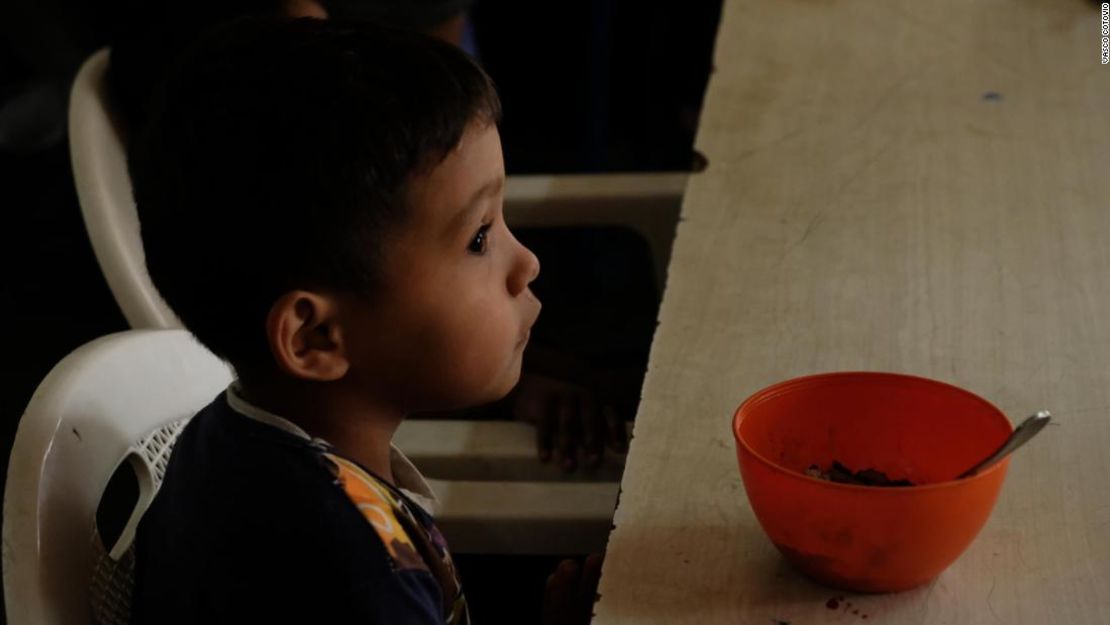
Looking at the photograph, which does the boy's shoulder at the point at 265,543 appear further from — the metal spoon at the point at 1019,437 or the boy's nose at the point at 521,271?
the metal spoon at the point at 1019,437

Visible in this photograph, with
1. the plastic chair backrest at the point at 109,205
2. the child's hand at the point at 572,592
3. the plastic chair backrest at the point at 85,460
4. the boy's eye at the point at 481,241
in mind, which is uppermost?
the boy's eye at the point at 481,241

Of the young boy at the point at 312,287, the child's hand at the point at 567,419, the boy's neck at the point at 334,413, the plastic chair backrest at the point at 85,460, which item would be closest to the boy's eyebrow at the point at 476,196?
the young boy at the point at 312,287

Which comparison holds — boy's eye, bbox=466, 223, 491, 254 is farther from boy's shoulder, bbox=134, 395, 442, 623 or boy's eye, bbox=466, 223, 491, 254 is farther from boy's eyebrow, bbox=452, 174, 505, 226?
boy's shoulder, bbox=134, 395, 442, 623

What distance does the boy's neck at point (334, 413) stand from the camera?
0.88 meters

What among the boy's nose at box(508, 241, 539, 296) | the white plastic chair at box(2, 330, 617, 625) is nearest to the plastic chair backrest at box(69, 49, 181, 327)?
the white plastic chair at box(2, 330, 617, 625)

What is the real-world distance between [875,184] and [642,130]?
2.38 meters

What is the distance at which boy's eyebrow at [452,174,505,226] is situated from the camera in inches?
33.6

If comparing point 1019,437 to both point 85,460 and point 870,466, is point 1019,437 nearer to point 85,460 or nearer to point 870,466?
point 870,466

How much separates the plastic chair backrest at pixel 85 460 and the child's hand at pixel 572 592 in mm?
304

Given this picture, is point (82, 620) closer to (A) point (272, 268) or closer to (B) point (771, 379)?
(A) point (272, 268)

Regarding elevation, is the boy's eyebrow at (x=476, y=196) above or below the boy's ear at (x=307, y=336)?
above

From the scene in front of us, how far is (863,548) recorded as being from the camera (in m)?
0.75

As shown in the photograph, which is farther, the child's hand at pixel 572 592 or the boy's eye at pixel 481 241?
the child's hand at pixel 572 592

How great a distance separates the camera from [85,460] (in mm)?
870
